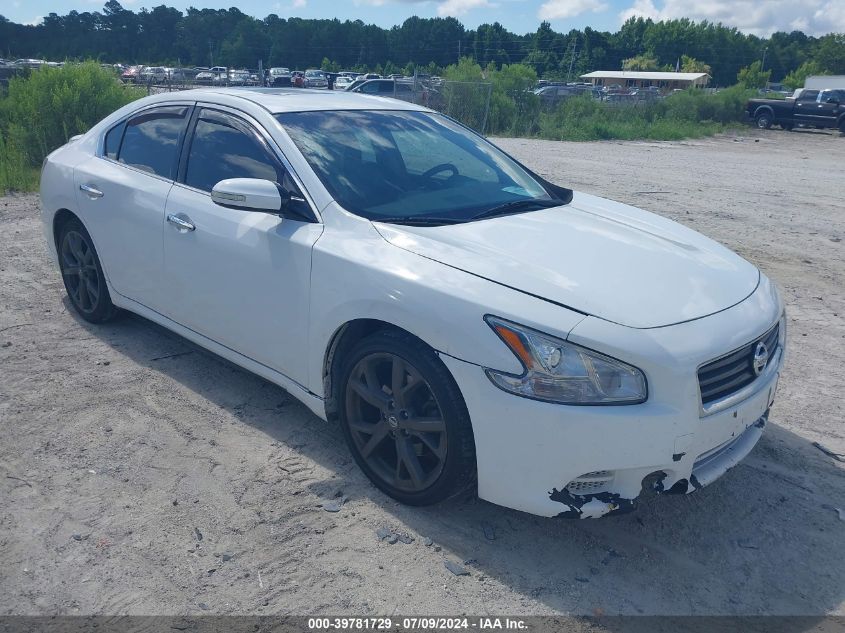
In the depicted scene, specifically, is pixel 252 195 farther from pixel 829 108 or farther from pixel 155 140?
pixel 829 108

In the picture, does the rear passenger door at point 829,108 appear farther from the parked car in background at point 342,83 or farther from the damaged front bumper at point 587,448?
the damaged front bumper at point 587,448

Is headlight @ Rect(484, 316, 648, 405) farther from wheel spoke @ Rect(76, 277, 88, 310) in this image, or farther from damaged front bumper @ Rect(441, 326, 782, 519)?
wheel spoke @ Rect(76, 277, 88, 310)

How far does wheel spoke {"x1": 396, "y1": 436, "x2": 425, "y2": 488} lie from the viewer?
3.19 m

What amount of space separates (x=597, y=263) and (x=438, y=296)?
29.5 inches

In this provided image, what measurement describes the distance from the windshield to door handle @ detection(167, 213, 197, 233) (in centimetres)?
75

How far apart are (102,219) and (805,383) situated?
4513 mm

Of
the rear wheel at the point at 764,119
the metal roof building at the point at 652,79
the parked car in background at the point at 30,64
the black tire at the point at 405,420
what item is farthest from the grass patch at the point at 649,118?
the metal roof building at the point at 652,79

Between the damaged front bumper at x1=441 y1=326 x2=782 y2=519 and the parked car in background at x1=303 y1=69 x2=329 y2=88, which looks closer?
the damaged front bumper at x1=441 y1=326 x2=782 y2=519

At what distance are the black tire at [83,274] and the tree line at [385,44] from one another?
87.5 metres

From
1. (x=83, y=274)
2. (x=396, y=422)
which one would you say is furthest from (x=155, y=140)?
(x=396, y=422)

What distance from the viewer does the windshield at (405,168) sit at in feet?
11.9

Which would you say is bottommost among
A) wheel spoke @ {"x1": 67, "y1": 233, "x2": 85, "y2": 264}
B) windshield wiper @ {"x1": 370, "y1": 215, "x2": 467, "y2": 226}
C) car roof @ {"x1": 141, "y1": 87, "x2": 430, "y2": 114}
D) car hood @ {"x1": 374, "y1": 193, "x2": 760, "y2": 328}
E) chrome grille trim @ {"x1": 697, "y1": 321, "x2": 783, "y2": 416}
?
wheel spoke @ {"x1": 67, "y1": 233, "x2": 85, "y2": 264}

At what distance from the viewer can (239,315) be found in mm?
3859

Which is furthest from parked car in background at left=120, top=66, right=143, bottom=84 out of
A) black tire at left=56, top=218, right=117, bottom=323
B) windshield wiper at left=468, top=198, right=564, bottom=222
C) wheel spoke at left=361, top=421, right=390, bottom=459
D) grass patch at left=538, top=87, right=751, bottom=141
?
wheel spoke at left=361, top=421, right=390, bottom=459
